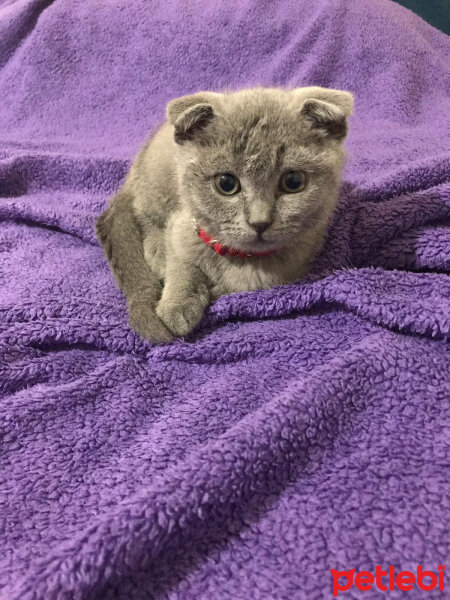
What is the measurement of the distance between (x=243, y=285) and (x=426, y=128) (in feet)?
3.50

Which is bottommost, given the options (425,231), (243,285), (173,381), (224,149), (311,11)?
(173,381)

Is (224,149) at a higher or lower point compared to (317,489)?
higher

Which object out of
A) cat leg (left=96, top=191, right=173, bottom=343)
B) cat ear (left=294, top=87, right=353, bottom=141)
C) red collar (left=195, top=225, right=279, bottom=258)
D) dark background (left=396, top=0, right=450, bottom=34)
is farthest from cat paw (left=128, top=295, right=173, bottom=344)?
dark background (left=396, top=0, right=450, bottom=34)

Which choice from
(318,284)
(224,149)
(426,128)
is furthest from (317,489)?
(426,128)

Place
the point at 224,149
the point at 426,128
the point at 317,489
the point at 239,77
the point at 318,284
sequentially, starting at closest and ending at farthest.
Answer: the point at 317,489, the point at 224,149, the point at 318,284, the point at 426,128, the point at 239,77

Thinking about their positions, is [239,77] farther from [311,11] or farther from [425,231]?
[425,231]

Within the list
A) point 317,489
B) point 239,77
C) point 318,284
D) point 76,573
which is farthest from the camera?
point 239,77

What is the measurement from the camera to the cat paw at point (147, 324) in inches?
35.6

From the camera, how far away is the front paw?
92 cm

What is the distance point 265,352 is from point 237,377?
9 cm

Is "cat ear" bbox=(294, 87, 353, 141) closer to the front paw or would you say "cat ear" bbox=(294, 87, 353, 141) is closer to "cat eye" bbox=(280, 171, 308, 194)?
"cat eye" bbox=(280, 171, 308, 194)

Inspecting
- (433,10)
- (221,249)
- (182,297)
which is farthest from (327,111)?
(433,10)

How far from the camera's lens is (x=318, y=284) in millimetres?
954

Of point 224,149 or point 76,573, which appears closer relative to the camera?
point 76,573
